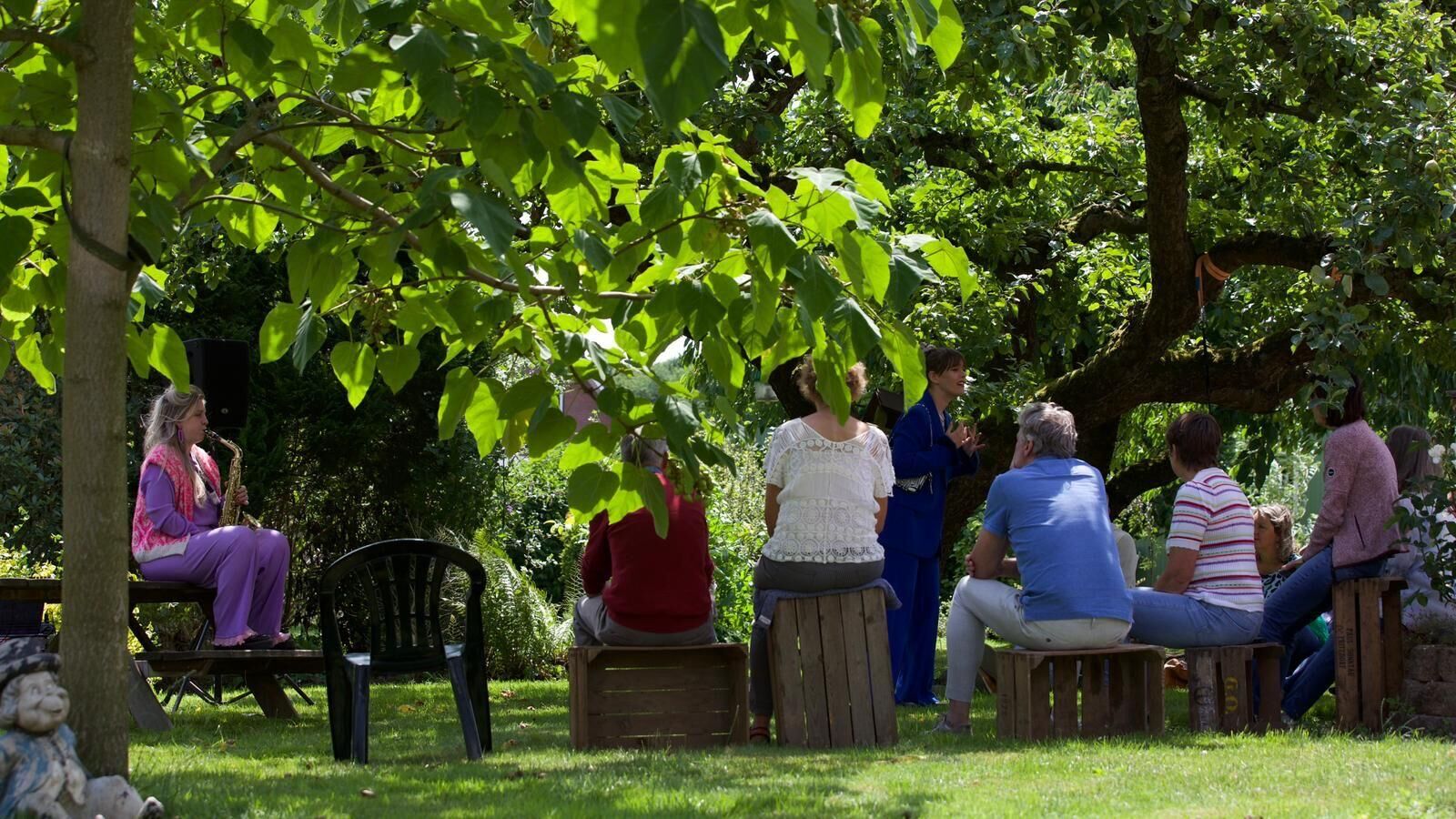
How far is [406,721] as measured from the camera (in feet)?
30.2

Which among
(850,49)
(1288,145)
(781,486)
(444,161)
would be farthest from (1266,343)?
(850,49)

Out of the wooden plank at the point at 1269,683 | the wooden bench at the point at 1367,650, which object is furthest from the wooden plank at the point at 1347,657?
the wooden plank at the point at 1269,683

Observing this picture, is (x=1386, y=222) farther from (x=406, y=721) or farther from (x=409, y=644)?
(x=406, y=721)

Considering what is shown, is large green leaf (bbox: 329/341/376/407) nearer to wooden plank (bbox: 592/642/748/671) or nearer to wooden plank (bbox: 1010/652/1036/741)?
wooden plank (bbox: 592/642/748/671)

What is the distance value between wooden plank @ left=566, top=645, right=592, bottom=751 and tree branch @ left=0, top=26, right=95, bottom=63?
11.9 ft

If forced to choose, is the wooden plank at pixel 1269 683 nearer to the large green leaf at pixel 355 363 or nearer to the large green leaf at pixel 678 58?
the large green leaf at pixel 355 363

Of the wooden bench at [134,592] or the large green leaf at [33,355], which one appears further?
the wooden bench at [134,592]

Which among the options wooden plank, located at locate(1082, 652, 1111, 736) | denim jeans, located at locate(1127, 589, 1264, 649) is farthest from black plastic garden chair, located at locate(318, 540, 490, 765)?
denim jeans, located at locate(1127, 589, 1264, 649)

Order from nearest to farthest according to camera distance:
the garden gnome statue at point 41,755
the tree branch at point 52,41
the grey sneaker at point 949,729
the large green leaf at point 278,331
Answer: the garden gnome statue at point 41,755
the tree branch at point 52,41
the large green leaf at point 278,331
the grey sneaker at point 949,729

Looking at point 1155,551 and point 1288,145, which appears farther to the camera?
point 1155,551

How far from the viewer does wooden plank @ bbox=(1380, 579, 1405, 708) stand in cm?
750

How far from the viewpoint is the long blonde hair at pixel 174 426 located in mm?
9070

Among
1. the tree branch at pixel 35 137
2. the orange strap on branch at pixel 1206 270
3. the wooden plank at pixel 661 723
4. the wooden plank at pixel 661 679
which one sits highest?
the orange strap on branch at pixel 1206 270

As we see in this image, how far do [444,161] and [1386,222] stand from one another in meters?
4.48
